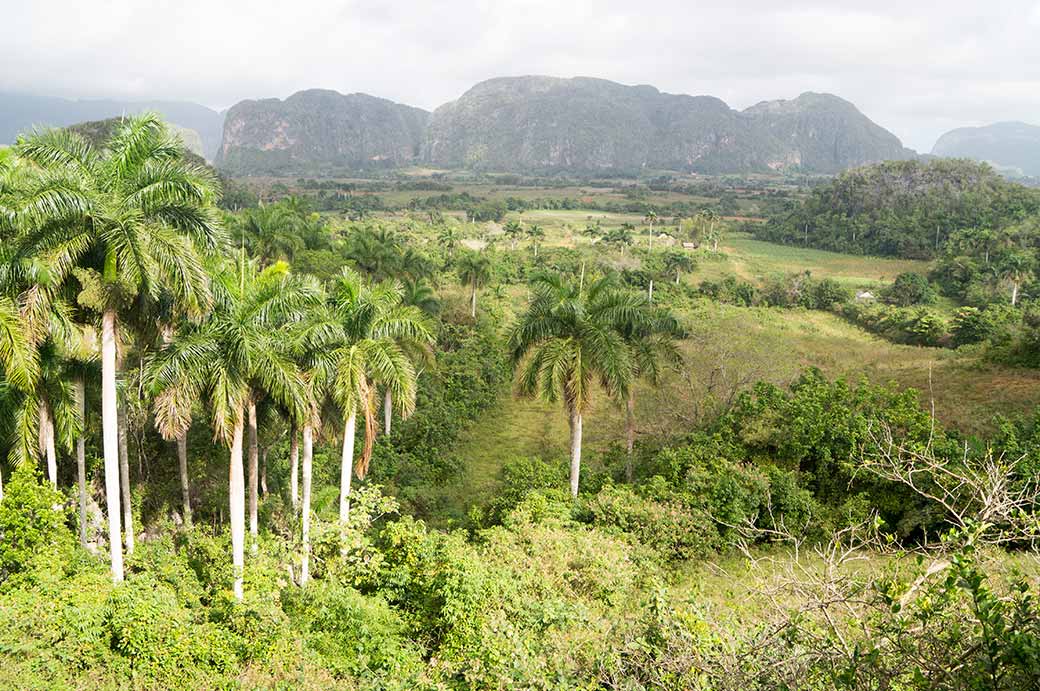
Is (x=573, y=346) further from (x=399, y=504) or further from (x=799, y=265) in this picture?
(x=799, y=265)

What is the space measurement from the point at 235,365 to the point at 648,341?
10135 millimetres

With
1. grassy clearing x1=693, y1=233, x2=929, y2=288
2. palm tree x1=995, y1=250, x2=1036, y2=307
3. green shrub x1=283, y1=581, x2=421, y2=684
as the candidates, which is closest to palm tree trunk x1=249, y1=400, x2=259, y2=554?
green shrub x1=283, y1=581, x2=421, y2=684

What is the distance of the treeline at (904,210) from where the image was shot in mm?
70312

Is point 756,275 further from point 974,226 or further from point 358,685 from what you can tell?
point 358,685

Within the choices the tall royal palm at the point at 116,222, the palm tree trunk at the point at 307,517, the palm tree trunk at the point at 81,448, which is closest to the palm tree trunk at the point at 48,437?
the palm tree trunk at the point at 81,448

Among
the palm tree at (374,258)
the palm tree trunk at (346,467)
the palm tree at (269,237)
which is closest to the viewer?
the palm tree trunk at (346,467)

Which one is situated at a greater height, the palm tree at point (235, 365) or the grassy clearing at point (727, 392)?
the palm tree at point (235, 365)

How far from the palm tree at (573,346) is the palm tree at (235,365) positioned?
5446 mm

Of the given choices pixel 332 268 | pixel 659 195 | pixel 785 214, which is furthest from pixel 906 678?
pixel 659 195

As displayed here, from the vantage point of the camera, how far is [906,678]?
5.36 meters

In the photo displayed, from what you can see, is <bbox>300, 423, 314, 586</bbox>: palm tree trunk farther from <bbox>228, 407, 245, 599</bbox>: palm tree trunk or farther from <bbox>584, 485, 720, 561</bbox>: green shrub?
<bbox>584, 485, 720, 561</bbox>: green shrub

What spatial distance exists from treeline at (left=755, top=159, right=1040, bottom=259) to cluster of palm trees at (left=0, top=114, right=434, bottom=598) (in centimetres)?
6911

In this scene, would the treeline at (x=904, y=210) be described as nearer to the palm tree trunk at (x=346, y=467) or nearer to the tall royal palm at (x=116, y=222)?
the palm tree trunk at (x=346, y=467)

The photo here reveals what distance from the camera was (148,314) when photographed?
1114 cm
